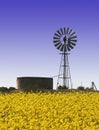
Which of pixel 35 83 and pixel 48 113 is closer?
pixel 48 113

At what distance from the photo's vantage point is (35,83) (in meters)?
42.2

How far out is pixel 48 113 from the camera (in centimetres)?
2178

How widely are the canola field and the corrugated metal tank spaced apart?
10774 mm

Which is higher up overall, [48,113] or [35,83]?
[35,83]

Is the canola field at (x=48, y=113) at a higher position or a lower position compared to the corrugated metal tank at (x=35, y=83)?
lower

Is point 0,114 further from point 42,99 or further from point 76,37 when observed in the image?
point 76,37

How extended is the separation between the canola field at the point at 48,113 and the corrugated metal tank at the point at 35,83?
10.8 meters

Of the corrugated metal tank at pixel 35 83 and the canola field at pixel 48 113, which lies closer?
the canola field at pixel 48 113

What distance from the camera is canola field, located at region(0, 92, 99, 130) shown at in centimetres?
1777

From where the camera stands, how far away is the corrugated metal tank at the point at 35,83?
42062 mm

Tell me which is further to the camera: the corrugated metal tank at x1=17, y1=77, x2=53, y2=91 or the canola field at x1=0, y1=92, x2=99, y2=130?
the corrugated metal tank at x1=17, y1=77, x2=53, y2=91

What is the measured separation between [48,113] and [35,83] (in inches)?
804

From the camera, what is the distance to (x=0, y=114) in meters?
22.7

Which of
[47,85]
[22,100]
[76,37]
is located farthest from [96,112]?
[76,37]
